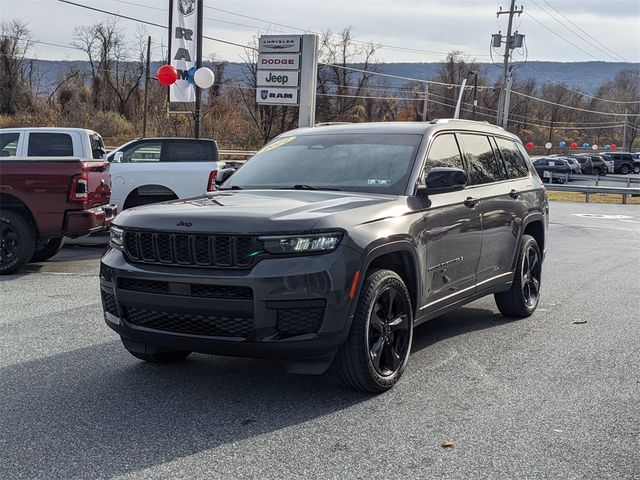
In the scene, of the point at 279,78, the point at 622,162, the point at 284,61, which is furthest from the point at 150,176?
the point at 622,162

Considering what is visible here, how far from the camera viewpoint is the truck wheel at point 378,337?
4.52 m

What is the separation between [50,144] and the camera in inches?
468

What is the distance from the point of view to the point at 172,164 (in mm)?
13102

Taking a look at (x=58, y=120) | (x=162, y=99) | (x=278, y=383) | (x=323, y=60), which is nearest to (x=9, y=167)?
(x=278, y=383)

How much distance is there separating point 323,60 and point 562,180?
30573 millimetres

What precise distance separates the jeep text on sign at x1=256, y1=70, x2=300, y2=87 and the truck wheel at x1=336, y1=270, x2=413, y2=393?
1736cm

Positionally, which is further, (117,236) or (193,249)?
(117,236)

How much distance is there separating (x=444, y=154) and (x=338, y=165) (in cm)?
90

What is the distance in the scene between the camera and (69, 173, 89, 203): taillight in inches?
368

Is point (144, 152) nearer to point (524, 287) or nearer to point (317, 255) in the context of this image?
point (524, 287)

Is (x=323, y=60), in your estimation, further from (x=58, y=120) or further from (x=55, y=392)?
(x=55, y=392)

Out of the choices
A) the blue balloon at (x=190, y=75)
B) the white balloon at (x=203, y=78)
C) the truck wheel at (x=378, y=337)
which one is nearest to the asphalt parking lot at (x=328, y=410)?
the truck wheel at (x=378, y=337)

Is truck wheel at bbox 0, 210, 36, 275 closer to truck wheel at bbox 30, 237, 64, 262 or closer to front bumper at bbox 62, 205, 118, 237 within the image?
front bumper at bbox 62, 205, 118, 237

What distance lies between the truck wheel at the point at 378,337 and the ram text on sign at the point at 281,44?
57.6 feet
